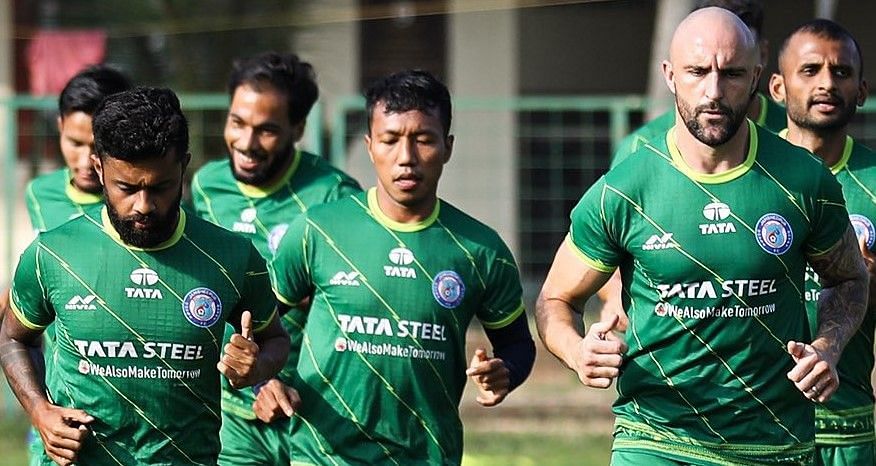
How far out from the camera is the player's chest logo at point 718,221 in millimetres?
6275

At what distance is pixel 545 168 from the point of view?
570 inches

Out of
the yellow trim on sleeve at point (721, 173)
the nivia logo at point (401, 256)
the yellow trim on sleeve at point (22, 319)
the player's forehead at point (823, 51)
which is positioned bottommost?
the yellow trim on sleeve at point (22, 319)

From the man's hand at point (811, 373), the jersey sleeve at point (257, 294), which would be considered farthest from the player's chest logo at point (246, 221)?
the man's hand at point (811, 373)

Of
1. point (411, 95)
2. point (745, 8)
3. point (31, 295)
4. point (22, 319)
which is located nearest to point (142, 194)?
point (31, 295)

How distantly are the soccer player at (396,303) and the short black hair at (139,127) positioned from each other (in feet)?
3.66

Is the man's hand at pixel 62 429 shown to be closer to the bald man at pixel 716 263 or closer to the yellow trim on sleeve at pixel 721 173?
the bald man at pixel 716 263

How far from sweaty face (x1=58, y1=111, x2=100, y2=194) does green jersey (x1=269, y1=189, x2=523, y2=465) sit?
119 cm

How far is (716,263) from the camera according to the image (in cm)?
627

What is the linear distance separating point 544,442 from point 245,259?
730cm

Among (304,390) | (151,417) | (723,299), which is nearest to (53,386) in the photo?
(151,417)

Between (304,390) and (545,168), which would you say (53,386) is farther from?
(545,168)

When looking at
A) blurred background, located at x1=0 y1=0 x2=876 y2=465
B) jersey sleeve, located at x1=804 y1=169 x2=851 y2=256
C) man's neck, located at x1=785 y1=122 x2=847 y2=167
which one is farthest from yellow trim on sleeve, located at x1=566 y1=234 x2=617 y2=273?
blurred background, located at x1=0 y1=0 x2=876 y2=465

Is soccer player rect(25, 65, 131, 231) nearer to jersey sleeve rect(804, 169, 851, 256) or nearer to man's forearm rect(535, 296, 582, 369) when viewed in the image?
man's forearm rect(535, 296, 582, 369)

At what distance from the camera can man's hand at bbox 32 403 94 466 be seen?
613cm
